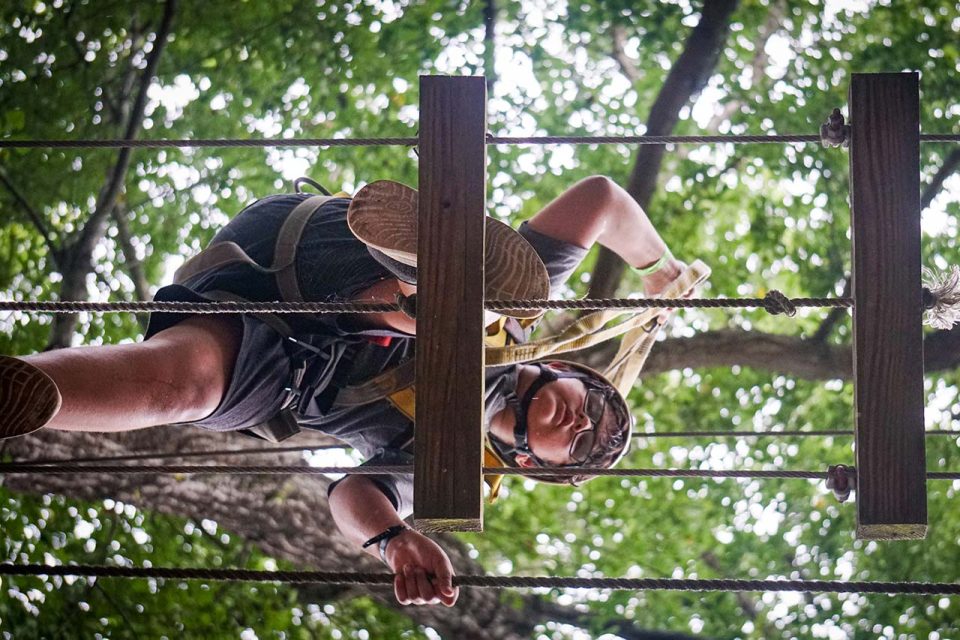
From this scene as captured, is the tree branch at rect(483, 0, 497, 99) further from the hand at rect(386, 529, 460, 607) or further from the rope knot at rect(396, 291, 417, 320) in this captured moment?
the rope knot at rect(396, 291, 417, 320)

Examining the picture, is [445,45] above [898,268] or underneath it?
above

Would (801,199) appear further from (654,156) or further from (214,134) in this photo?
(214,134)

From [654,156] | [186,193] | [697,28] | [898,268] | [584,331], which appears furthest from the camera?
[186,193]

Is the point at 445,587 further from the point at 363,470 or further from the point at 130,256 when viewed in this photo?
the point at 130,256

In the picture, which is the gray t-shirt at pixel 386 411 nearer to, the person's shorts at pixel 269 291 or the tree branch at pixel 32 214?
the person's shorts at pixel 269 291

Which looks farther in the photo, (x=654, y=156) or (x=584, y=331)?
(x=654, y=156)

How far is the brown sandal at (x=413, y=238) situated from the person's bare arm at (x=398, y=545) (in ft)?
1.69

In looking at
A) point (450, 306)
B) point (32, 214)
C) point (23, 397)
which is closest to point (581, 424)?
point (450, 306)

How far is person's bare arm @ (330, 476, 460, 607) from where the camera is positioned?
2010 mm

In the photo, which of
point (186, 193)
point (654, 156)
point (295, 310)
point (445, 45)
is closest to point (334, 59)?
point (445, 45)

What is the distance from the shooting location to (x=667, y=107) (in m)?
4.17

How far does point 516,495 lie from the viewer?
193 inches

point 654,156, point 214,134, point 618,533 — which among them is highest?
point 214,134

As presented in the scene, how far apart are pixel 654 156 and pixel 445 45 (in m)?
1.17
